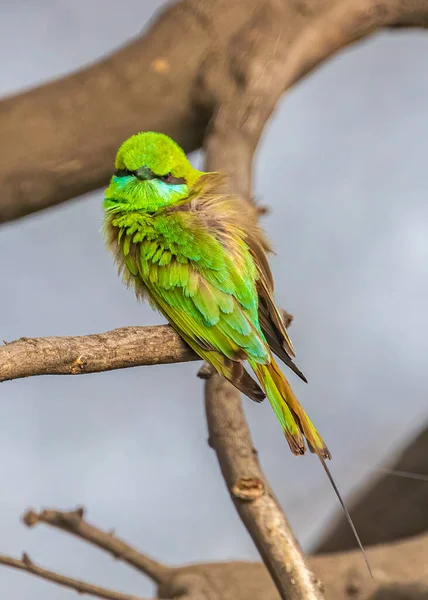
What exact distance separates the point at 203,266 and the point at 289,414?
41cm

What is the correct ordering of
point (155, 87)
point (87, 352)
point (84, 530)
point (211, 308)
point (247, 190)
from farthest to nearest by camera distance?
1. point (155, 87)
2. point (247, 190)
3. point (84, 530)
4. point (211, 308)
5. point (87, 352)

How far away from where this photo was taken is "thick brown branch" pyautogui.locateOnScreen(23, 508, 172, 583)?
2189 mm

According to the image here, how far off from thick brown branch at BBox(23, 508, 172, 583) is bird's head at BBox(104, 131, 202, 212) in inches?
32.6

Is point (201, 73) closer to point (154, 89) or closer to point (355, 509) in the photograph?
point (154, 89)

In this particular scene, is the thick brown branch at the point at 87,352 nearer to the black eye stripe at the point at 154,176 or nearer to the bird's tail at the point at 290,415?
the bird's tail at the point at 290,415

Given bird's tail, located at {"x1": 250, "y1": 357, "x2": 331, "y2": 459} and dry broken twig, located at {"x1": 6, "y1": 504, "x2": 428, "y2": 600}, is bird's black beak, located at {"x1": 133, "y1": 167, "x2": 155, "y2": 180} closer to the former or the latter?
bird's tail, located at {"x1": 250, "y1": 357, "x2": 331, "y2": 459}

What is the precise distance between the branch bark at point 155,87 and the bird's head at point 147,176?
2.66 ft

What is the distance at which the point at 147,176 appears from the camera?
2.00 metres

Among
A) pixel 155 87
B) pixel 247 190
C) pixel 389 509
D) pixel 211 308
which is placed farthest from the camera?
pixel 389 509

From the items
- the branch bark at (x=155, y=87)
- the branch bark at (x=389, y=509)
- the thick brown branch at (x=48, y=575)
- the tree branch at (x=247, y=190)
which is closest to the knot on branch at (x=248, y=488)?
the tree branch at (x=247, y=190)

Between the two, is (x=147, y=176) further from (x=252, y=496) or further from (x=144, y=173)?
(x=252, y=496)

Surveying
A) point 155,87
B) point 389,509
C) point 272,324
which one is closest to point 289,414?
point 272,324

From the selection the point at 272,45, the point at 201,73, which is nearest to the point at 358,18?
the point at 272,45

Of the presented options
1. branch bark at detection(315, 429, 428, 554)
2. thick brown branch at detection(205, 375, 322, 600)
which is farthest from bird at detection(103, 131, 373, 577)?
branch bark at detection(315, 429, 428, 554)
